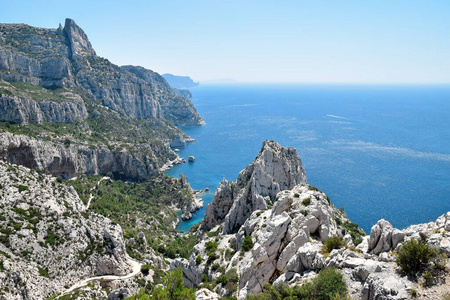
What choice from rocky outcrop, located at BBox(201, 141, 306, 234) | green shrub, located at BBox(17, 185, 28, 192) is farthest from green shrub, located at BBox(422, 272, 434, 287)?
green shrub, located at BBox(17, 185, 28, 192)

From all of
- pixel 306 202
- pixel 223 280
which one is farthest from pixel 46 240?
pixel 306 202

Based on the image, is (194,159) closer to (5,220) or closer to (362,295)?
(5,220)

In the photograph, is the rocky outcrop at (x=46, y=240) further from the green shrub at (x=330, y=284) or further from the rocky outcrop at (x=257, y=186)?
the green shrub at (x=330, y=284)

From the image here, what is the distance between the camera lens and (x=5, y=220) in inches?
1642

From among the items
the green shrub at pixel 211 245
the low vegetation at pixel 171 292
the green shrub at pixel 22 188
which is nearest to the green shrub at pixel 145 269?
the green shrub at pixel 211 245

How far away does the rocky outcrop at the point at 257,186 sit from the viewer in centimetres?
4847

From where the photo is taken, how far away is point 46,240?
1710 inches

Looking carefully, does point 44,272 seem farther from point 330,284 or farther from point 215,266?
point 330,284

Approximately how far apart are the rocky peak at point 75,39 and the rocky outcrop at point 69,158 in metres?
74.1

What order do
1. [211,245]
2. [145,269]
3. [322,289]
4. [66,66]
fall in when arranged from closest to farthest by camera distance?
[322,289], [211,245], [145,269], [66,66]

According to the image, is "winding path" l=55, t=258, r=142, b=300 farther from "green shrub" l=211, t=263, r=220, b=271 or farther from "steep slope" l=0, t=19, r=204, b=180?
"steep slope" l=0, t=19, r=204, b=180

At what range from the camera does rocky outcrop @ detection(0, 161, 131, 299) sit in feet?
122

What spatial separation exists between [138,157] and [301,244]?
10872 centimetres

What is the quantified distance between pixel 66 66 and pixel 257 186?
12857 cm
